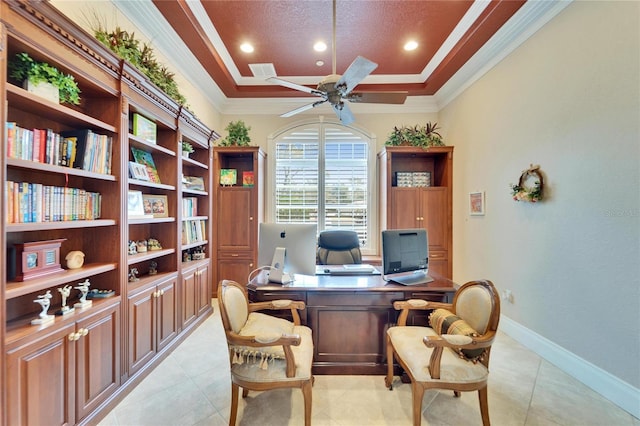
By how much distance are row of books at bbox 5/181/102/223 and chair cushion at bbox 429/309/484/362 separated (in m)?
2.53

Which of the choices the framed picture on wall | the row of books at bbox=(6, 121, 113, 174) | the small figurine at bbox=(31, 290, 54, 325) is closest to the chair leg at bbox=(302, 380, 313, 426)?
the small figurine at bbox=(31, 290, 54, 325)

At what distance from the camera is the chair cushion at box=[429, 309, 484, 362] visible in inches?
61.9

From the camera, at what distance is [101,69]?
5.65 ft

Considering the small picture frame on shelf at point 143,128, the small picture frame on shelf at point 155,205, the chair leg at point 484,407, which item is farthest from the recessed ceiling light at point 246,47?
the chair leg at point 484,407

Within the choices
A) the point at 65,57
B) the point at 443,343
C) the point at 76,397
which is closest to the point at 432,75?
the point at 443,343

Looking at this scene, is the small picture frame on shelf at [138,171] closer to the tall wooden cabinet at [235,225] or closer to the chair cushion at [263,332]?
the chair cushion at [263,332]

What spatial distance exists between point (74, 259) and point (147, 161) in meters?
1.14

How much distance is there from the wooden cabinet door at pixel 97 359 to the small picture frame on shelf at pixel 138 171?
40.7 inches

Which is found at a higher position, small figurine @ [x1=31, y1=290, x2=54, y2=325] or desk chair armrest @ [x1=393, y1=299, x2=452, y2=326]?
small figurine @ [x1=31, y1=290, x2=54, y2=325]

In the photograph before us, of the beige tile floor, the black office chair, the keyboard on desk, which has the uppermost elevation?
the black office chair

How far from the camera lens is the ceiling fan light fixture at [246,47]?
3158 millimetres

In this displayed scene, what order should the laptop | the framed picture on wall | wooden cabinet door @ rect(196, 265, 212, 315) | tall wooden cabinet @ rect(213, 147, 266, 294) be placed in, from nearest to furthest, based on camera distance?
1. the laptop
2. wooden cabinet door @ rect(196, 265, 212, 315)
3. the framed picture on wall
4. tall wooden cabinet @ rect(213, 147, 266, 294)

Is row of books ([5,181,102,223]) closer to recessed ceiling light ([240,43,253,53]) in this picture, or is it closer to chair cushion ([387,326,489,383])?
chair cushion ([387,326,489,383])

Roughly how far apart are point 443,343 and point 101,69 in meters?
2.75
